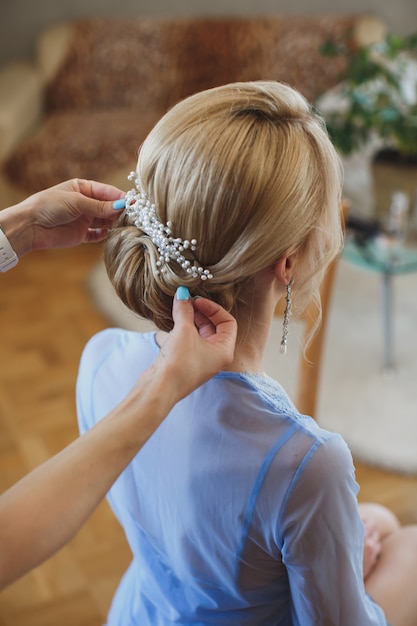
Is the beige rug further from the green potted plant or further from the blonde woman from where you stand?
the blonde woman

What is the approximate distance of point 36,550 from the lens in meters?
0.65

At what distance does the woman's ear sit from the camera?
887mm

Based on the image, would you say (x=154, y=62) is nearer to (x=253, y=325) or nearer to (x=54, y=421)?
(x=54, y=421)

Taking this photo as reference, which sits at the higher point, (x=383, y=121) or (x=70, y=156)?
(x=383, y=121)

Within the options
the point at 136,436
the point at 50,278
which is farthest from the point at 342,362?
the point at 136,436

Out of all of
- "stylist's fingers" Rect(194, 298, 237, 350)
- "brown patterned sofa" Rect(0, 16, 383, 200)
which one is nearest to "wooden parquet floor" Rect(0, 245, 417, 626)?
"brown patterned sofa" Rect(0, 16, 383, 200)

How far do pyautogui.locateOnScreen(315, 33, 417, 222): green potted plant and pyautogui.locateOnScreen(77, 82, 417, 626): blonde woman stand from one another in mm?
1773

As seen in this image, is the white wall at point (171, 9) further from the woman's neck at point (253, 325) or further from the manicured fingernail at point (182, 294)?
the manicured fingernail at point (182, 294)

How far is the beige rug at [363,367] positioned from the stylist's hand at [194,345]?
0.88m

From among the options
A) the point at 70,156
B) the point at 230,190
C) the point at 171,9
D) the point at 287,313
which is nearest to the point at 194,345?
the point at 230,190

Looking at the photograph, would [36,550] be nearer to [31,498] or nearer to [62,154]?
[31,498]

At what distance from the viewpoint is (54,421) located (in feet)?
7.68

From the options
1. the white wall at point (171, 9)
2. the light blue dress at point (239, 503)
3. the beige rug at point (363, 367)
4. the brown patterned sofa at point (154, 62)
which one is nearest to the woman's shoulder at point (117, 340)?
the light blue dress at point (239, 503)

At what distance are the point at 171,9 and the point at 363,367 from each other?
9.35 feet
